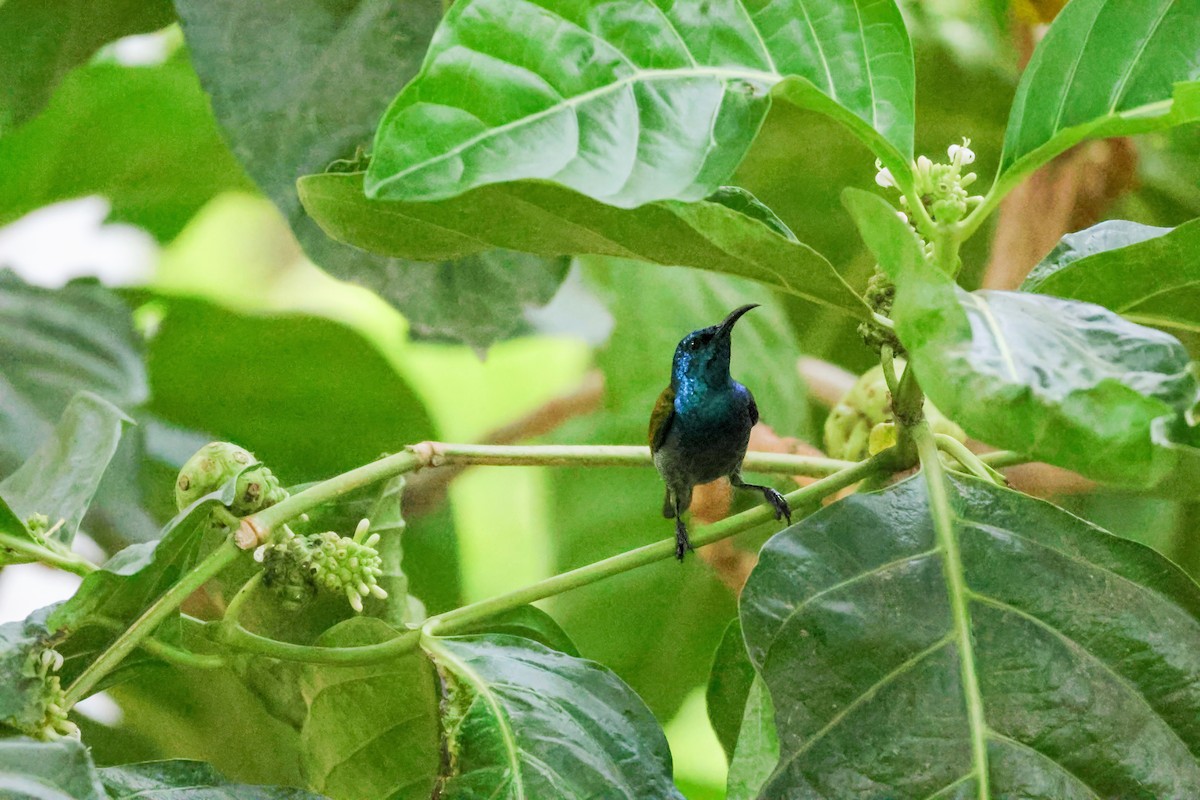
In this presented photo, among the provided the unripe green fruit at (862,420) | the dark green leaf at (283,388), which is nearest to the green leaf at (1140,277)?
the unripe green fruit at (862,420)

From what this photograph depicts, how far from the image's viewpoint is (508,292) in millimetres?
1216

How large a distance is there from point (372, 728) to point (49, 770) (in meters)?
0.31

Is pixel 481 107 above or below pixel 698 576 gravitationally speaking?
above

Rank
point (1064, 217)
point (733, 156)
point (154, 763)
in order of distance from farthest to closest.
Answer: point (1064, 217)
point (154, 763)
point (733, 156)

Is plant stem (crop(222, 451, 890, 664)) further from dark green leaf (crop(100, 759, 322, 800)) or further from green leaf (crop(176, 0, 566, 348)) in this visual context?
green leaf (crop(176, 0, 566, 348))

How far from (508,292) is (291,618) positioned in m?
0.44

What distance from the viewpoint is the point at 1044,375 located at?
1.92 ft

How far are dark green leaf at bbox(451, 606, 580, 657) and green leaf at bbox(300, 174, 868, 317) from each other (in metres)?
0.35

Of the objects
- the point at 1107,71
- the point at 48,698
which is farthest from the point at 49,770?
the point at 1107,71

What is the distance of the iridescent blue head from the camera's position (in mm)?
1030

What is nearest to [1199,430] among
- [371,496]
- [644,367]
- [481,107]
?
[481,107]

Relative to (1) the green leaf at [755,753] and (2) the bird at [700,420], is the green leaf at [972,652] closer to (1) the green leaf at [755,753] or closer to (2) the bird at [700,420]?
(1) the green leaf at [755,753]

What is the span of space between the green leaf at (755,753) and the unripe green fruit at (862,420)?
43cm

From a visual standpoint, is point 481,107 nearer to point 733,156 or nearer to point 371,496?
point 733,156
